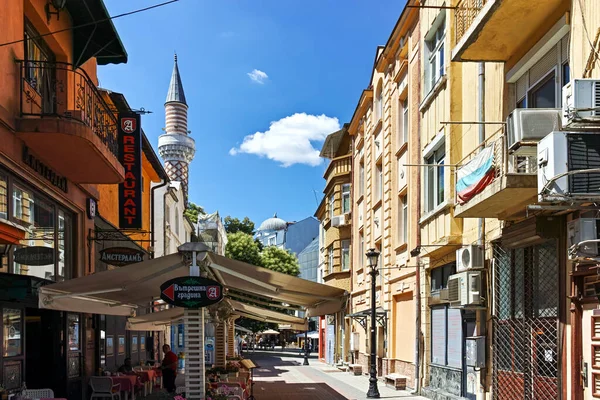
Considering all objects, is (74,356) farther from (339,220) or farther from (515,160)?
(339,220)

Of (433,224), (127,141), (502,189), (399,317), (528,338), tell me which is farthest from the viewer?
(399,317)

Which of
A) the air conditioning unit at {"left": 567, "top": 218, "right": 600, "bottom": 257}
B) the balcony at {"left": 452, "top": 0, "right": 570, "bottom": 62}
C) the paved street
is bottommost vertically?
the paved street

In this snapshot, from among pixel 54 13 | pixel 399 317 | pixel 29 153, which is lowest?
pixel 399 317

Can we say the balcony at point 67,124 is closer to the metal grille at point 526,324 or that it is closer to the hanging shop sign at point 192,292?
the hanging shop sign at point 192,292

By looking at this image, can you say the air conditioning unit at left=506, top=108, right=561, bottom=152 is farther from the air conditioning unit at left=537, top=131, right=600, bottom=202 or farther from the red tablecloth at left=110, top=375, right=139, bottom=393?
the red tablecloth at left=110, top=375, right=139, bottom=393

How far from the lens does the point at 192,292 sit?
28.1 ft

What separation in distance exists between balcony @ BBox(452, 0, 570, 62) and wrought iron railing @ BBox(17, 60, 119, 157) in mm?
6580

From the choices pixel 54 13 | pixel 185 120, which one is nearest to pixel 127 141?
pixel 54 13

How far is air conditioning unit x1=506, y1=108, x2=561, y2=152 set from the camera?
27.3 ft

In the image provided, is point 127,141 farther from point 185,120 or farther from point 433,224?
point 185,120

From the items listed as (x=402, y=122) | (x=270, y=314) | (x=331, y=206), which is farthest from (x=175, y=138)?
(x=270, y=314)

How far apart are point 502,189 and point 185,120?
6651 cm

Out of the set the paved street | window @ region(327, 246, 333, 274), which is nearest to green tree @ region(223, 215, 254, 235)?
window @ region(327, 246, 333, 274)

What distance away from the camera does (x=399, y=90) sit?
21.7m
